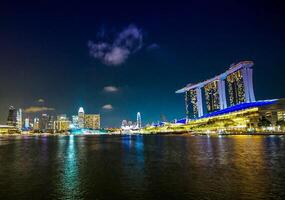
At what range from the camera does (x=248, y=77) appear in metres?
179

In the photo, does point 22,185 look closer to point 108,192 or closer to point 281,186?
point 108,192

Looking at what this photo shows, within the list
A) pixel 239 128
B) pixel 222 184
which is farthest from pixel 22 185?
pixel 239 128

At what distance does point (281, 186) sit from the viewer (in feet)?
65.9

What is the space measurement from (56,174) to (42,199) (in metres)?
9.95

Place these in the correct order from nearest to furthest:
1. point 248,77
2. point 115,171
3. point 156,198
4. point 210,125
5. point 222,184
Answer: point 156,198, point 222,184, point 115,171, point 248,77, point 210,125

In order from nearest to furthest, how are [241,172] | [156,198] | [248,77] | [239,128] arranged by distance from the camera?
1. [156,198]
2. [241,172]
3. [239,128]
4. [248,77]

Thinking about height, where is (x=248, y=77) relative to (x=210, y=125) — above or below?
above

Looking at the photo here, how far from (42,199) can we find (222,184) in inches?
485

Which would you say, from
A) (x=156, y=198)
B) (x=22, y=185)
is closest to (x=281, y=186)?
(x=156, y=198)

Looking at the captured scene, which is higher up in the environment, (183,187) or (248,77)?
(248,77)

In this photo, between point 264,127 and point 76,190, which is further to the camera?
point 264,127

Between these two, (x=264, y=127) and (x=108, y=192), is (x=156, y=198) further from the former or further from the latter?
(x=264, y=127)

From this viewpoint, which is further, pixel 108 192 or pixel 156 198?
pixel 108 192

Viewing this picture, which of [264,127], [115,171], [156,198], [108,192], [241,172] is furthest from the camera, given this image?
[264,127]
